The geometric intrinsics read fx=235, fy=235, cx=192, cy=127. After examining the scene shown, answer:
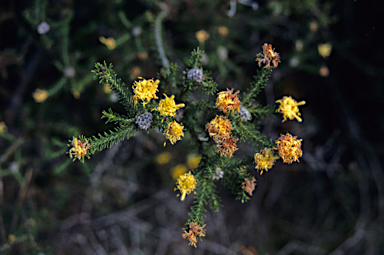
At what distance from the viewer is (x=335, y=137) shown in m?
3.24

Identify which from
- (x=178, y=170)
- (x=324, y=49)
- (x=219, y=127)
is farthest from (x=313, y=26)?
(x=178, y=170)

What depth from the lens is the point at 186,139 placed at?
279cm

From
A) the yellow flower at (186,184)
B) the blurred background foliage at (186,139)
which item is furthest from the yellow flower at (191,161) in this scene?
the yellow flower at (186,184)

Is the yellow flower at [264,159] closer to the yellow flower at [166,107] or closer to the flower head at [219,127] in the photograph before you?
the flower head at [219,127]

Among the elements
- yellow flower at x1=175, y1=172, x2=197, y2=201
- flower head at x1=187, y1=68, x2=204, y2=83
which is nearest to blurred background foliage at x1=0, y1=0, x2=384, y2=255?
flower head at x1=187, y1=68, x2=204, y2=83

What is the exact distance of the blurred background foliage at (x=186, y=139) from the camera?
2.80m

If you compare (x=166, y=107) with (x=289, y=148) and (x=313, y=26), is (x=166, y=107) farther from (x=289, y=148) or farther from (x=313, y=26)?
(x=313, y=26)

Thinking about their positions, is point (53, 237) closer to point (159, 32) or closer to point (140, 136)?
point (140, 136)

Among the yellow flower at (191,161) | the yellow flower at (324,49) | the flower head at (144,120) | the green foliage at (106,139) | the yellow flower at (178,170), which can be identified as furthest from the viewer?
the yellow flower at (178,170)

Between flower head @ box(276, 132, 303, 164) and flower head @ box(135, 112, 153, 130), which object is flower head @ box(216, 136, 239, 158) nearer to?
flower head @ box(276, 132, 303, 164)

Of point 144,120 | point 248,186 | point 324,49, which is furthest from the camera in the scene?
point 324,49

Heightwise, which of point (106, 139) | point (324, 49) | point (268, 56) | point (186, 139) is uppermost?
point (324, 49)

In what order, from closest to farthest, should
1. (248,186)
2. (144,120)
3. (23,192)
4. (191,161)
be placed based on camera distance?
(144,120) → (248,186) → (23,192) → (191,161)

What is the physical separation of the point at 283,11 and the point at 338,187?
2.47 m
